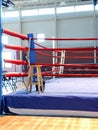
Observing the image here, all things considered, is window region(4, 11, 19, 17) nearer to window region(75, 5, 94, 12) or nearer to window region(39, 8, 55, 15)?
window region(39, 8, 55, 15)

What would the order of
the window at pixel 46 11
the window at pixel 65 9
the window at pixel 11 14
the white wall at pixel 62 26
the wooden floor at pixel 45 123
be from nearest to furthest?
the wooden floor at pixel 45 123 → the white wall at pixel 62 26 → the window at pixel 65 9 → the window at pixel 46 11 → the window at pixel 11 14

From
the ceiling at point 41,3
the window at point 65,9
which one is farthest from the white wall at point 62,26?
the ceiling at point 41,3

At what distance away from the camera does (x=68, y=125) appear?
7.91 ft

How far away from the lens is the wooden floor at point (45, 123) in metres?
2.34

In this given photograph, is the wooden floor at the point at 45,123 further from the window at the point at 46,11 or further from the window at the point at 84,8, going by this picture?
the window at the point at 46,11

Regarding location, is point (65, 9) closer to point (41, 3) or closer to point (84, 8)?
point (84, 8)

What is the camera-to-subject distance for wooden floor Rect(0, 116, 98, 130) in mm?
2338

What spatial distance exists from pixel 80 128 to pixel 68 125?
0.50ft

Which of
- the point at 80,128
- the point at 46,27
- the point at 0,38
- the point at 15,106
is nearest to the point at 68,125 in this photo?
the point at 80,128

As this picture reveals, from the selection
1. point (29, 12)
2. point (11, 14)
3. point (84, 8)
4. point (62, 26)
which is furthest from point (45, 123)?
point (11, 14)

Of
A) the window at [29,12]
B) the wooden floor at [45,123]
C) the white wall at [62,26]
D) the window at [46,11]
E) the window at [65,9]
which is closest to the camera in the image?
the wooden floor at [45,123]

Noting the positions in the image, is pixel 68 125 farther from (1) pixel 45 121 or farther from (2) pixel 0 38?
(2) pixel 0 38

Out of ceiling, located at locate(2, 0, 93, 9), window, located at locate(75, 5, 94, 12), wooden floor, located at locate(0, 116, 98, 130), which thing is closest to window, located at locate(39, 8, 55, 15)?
ceiling, located at locate(2, 0, 93, 9)

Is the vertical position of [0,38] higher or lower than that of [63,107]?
higher
